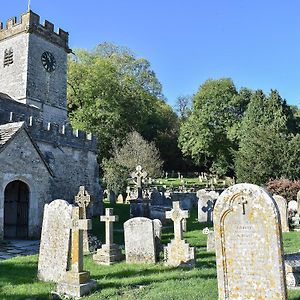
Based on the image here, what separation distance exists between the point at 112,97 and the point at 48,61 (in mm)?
12542

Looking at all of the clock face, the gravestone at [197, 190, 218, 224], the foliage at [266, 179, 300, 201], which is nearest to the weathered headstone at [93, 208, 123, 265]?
the gravestone at [197, 190, 218, 224]

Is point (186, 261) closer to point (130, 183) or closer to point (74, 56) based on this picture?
point (130, 183)

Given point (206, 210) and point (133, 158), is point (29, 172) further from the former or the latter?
point (133, 158)

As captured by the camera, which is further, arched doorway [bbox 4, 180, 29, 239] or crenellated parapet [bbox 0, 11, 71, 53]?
crenellated parapet [bbox 0, 11, 71, 53]

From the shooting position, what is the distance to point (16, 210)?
14078 mm

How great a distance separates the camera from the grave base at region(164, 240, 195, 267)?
27.0 ft

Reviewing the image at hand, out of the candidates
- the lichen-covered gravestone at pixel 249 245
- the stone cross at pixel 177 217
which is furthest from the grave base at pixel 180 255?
the lichen-covered gravestone at pixel 249 245

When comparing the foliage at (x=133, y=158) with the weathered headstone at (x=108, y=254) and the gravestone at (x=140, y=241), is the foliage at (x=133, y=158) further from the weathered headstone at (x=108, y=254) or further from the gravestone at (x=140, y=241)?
the gravestone at (x=140, y=241)

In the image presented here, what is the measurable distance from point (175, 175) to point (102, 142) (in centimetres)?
1192

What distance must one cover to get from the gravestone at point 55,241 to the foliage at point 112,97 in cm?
3269

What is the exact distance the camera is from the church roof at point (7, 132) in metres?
12.0

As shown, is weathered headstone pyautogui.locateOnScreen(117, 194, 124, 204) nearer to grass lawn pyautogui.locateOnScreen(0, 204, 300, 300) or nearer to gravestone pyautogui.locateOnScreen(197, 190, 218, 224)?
gravestone pyautogui.locateOnScreen(197, 190, 218, 224)

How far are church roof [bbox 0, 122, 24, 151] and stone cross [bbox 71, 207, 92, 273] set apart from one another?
646cm

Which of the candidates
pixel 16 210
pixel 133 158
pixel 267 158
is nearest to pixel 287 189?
pixel 267 158
